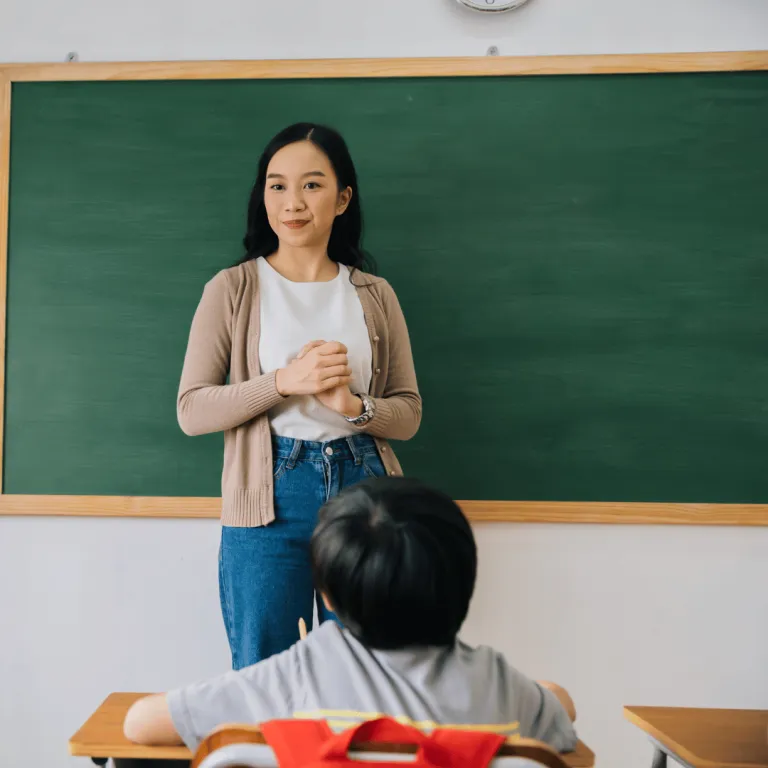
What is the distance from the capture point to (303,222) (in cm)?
184

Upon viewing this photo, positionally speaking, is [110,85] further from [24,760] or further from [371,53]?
[24,760]

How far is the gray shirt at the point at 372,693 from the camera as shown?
→ 0.92m

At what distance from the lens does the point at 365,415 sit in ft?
5.56

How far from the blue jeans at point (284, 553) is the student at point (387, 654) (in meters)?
0.64

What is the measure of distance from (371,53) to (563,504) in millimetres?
1585

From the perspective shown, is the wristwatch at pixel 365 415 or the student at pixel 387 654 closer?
the student at pixel 387 654

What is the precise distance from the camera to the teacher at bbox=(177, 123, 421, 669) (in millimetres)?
1653

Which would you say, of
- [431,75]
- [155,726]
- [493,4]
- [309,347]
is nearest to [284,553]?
[309,347]

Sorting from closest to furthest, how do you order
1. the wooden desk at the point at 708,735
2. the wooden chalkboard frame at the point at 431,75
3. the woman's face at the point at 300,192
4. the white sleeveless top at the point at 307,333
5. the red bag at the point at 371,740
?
the red bag at the point at 371,740 → the wooden desk at the point at 708,735 → the white sleeveless top at the point at 307,333 → the woman's face at the point at 300,192 → the wooden chalkboard frame at the point at 431,75

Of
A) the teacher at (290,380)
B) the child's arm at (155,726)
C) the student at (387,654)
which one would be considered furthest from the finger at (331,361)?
the child's arm at (155,726)

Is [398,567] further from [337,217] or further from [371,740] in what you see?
[337,217]

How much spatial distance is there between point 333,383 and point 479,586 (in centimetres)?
107

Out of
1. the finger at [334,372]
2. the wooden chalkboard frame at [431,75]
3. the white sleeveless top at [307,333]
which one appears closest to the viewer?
the finger at [334,372]

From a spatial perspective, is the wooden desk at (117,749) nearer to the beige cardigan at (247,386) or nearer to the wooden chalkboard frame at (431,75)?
the beige cardigan at (247,386)
